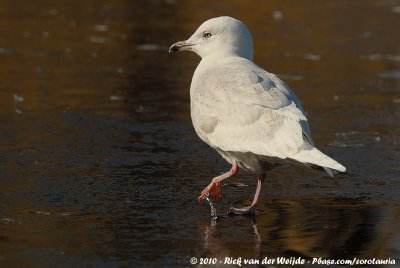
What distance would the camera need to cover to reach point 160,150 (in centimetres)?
902

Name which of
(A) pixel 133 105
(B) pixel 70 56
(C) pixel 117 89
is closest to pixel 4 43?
(B) pixel 70 56

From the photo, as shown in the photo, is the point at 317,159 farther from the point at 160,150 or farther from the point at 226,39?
the point at 160,150

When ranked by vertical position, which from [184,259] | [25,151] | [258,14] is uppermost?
[184,259]

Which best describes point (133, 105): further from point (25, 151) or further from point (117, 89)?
point (25, 151)

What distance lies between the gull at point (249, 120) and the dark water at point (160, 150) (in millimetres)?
404

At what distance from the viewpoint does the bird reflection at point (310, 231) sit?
593 centimetres

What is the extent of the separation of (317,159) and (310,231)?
58 centimetres

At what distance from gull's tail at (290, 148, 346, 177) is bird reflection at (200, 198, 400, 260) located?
1.52ft

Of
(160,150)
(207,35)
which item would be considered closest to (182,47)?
(207,35)

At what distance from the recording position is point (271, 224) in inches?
261

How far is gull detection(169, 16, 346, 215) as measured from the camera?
6387mm

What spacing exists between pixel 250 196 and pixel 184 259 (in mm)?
1809

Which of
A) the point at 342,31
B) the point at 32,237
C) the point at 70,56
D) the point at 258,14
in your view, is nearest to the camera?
the point at 32,237

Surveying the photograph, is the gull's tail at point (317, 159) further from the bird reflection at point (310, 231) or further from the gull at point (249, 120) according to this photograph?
the bird reflection at point (310, 231)
